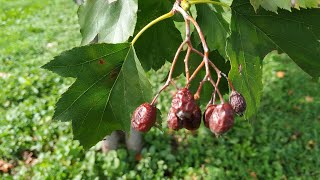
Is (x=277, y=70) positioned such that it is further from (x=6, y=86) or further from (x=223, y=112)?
(x=223, y=112)

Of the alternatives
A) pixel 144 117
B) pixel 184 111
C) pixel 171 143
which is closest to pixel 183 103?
pixel 184 111

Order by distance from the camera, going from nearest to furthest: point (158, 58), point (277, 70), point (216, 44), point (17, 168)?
1. point (216, 44)
2. point (158, 58)
3. point (17, 168)
4. point (277, 70)

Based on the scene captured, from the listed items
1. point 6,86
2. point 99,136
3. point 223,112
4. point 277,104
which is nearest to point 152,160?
point 277,104

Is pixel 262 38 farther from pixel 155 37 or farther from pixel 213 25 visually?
pixel 155 37

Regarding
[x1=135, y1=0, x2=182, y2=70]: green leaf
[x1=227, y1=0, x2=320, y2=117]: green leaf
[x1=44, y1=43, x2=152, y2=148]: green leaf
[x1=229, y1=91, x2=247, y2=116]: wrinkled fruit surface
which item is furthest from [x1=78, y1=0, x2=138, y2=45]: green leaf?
[x1=229, y1=91, x2=247, y2=116]: wrinkled fruit surface

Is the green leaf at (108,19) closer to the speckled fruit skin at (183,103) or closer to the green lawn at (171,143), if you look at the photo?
the speckled fruit skin at (183,103)
